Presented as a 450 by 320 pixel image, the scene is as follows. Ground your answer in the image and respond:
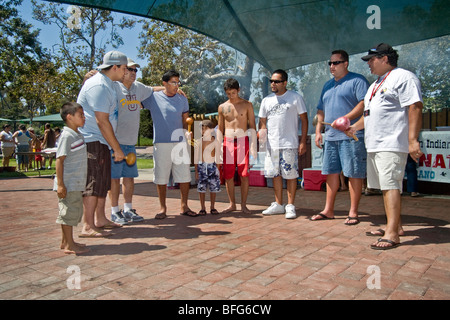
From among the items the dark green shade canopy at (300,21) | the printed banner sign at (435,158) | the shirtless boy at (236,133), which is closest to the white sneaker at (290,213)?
the shirtless boy at (236,133)

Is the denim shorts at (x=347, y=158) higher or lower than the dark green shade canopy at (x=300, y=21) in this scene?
lower

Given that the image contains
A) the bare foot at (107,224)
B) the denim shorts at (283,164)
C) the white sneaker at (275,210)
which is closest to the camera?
the bare foot at (107,224)

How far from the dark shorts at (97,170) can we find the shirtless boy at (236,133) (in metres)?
2.13

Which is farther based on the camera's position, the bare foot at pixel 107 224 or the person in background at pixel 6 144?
the person in background at pixel 6 144

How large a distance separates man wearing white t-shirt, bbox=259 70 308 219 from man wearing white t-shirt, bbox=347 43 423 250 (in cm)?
157

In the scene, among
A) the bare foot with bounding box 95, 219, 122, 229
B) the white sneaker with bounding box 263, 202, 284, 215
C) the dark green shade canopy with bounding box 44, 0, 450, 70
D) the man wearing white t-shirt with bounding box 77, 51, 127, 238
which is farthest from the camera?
the dark green shade canopy with bounding box 44, 0, 450, 70

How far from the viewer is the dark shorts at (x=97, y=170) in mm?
4199

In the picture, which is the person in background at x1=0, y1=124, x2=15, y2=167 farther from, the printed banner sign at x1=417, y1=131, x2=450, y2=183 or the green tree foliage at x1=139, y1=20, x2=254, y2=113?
the printed banner sign at x1=417, y1=131, x2=450, y2=183

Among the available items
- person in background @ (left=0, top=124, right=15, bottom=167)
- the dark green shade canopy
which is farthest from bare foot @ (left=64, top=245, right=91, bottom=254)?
person in background @ (left=0, top=124, right=15, bottom=167)

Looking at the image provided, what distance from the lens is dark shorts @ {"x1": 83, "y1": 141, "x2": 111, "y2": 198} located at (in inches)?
165

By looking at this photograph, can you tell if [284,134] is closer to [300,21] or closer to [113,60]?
[113,60]

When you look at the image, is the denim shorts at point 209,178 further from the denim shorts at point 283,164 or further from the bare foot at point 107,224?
the bare foot at point 107,224

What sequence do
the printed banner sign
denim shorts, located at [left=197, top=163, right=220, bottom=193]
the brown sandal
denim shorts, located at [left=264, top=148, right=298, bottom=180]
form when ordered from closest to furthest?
the brown sandal < denim shorts, located at [left=264, top=148, right=298, bottom=180] < denim shorts, located at [left=197, top=163, right=220, bottom=193] < the printed banner sign

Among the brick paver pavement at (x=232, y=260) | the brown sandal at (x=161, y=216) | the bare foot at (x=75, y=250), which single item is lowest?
the brick paver pavement at (x=232, y=260)
